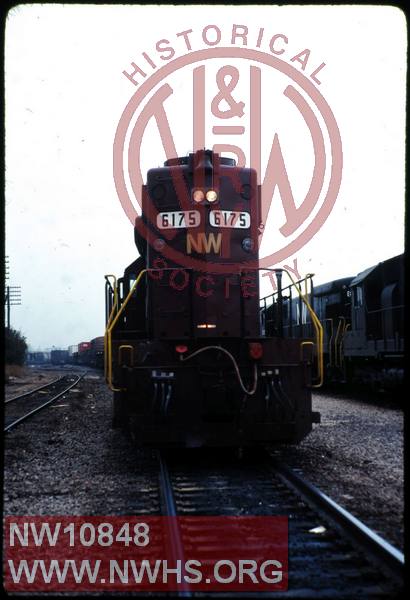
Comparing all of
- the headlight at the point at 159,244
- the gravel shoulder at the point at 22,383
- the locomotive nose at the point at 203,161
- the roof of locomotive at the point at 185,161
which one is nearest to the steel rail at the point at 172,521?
the headlight at the point at 159,244

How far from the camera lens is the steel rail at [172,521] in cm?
349

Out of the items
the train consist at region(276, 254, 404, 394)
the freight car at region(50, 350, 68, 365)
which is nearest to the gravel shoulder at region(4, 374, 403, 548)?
the train consist at region(276, 254, 404, 394)

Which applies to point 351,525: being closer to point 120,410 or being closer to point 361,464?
point 361,464

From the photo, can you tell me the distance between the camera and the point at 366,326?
16.3 meters

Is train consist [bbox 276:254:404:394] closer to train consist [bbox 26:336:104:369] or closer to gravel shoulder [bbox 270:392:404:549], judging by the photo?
gravel shoulder [bbox 270:392:404:549]

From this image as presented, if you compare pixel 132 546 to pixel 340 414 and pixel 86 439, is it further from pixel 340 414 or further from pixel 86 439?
pixel 340 414

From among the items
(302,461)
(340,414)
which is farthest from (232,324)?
(340,414)

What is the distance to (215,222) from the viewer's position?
7.91 m

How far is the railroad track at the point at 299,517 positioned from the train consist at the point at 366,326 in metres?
5.60

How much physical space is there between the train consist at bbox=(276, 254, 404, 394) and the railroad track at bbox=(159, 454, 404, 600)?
18.4 feet

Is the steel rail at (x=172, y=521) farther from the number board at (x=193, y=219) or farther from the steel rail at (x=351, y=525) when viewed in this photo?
the number board at (x=193, y=219)

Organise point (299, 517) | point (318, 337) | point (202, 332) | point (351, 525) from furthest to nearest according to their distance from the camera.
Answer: point (202, 332)
point (318, 337)
point (299, 517)
point (351, 525)

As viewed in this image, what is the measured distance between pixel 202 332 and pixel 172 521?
133 inches

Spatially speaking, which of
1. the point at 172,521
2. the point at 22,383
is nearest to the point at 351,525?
the point at 172,521
